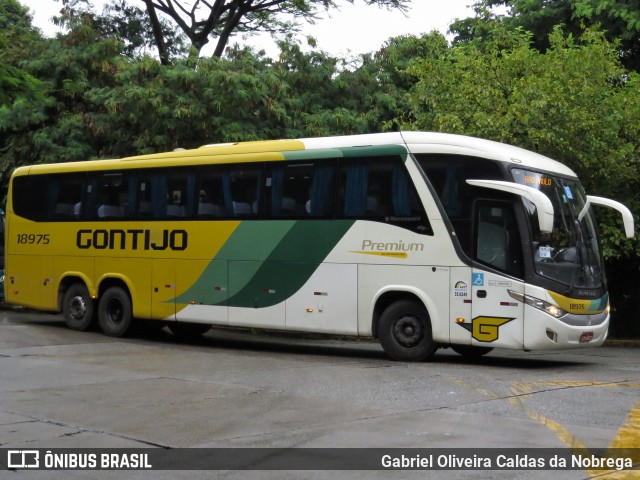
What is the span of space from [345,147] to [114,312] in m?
6.32

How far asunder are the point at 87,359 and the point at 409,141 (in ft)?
19.2

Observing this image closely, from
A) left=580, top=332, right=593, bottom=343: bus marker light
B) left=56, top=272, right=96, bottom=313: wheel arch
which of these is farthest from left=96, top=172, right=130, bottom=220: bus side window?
left=580, top=332, right=593, bottom=343: bus marker light

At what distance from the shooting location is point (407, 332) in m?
15.7

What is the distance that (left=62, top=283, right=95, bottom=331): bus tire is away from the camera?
66.6ft

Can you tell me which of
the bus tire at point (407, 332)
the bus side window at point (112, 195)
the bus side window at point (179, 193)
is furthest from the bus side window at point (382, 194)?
the bus side window at point (112, 195)

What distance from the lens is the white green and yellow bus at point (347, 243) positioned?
14844 mm

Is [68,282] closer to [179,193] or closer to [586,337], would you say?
[179,193]

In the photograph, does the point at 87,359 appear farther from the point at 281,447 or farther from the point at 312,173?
the point at 281,447

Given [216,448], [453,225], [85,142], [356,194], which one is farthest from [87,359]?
[85,142]

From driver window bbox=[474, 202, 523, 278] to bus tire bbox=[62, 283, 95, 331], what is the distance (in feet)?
28.5

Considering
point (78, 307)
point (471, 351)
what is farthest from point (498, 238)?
point (78, 307)

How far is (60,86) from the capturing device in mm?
26781

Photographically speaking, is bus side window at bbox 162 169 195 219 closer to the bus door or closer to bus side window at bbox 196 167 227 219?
bus side window at bbox 196 167 227 219

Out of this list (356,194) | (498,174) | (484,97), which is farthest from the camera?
(484,97)
